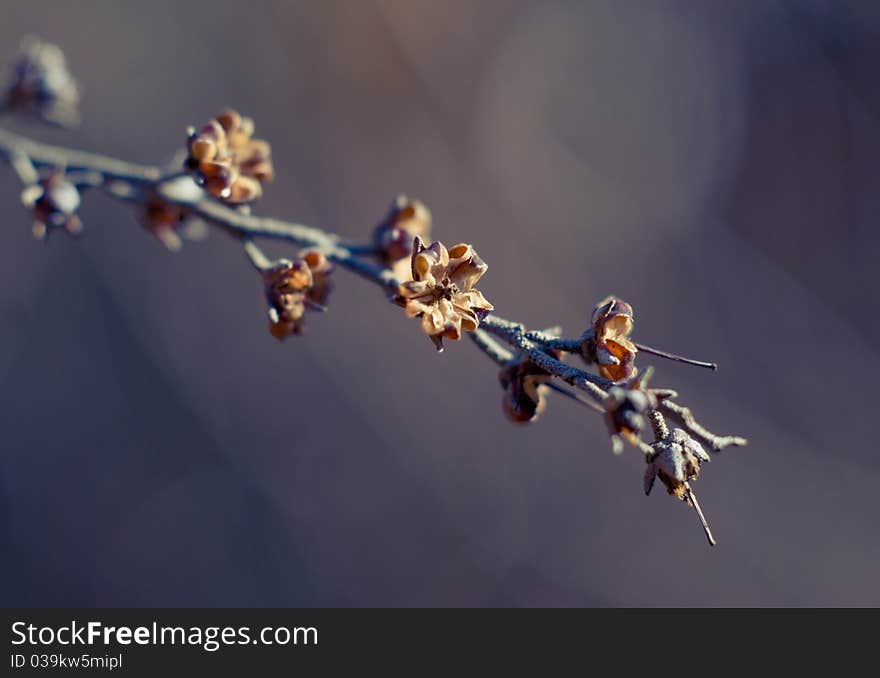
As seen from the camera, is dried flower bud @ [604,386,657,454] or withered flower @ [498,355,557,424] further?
withered flower @ [498,355,557,424]

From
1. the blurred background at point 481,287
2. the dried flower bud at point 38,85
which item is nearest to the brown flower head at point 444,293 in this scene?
the dried flower bud at point 38,85

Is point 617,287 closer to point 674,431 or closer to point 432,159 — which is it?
point 432,159

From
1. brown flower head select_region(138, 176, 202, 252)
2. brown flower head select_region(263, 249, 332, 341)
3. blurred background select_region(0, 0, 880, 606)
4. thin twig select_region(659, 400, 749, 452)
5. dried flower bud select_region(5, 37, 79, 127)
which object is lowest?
thin twig select_region(659, 400, 749, 452)

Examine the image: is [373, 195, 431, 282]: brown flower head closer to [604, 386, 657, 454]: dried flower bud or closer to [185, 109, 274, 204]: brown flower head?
[185, 109, 274, 204]: brown flower head

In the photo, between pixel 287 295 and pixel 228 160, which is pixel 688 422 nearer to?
pixel 287 295

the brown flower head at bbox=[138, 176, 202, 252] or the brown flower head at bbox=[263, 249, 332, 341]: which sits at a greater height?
the brown flower head at bbox=[138, 176, 202, 252]

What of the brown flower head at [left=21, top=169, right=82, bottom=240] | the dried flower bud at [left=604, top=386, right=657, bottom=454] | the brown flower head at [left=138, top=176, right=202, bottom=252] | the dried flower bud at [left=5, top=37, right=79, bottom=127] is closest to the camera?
the dried flower bud at [left=604, top=386, right=657, bottom=454]

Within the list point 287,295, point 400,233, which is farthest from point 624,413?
point 400,233

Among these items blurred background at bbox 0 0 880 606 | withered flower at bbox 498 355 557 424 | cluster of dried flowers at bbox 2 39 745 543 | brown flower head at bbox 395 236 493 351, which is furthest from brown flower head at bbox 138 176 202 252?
blurred background at bbox 0 0 880 606
